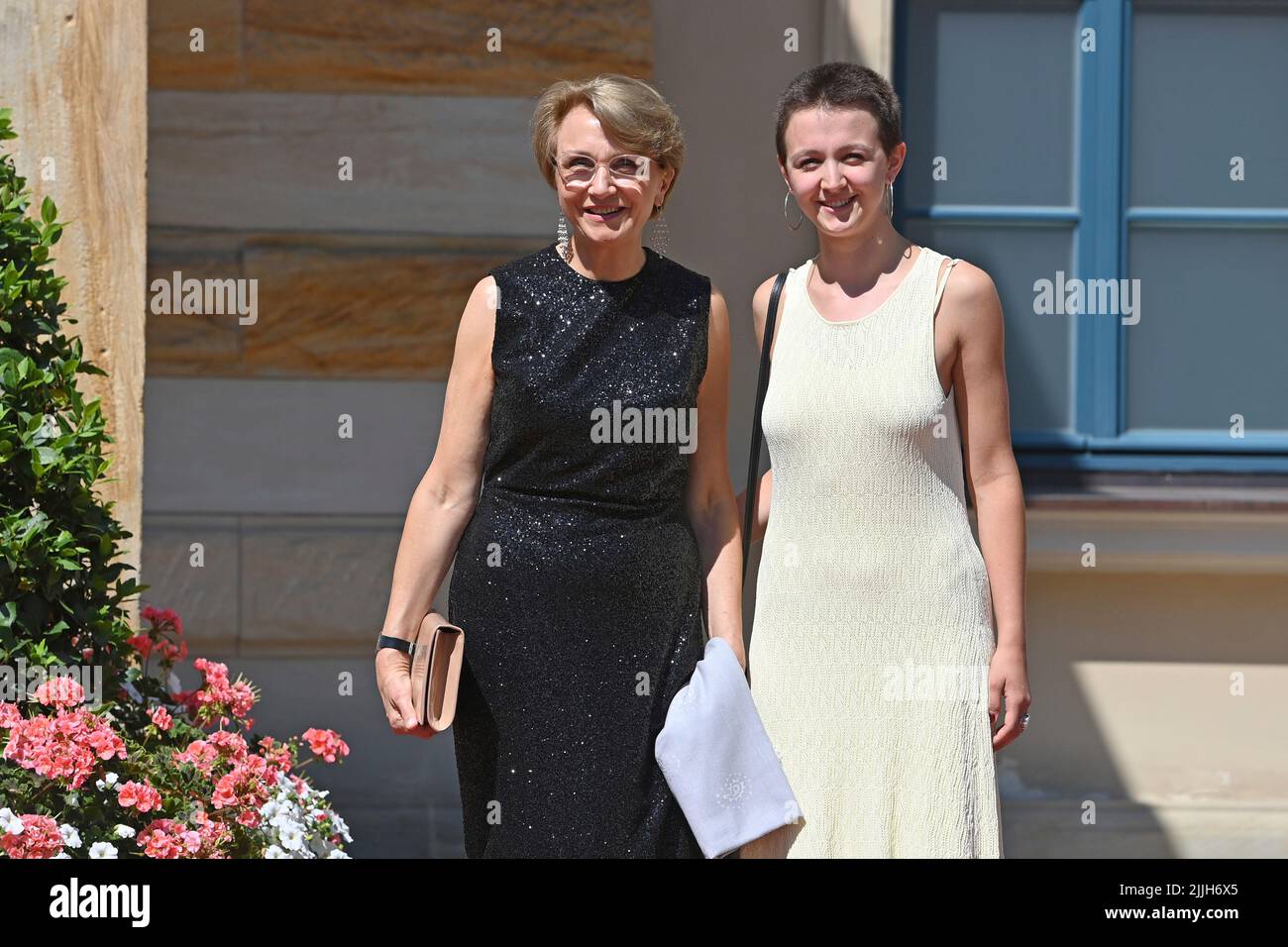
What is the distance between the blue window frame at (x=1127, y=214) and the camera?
472 centimetres

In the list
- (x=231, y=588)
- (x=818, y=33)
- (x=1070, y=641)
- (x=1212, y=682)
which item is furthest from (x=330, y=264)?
(x=1212, y=682)

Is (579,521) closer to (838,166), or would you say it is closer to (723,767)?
(723,767)

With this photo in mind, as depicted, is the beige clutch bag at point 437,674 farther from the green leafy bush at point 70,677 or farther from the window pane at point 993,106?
the window pane at point 993,106

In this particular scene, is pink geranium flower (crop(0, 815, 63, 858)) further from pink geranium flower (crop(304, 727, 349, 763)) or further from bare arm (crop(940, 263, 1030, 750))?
bare arm (crop(940, 263, 1030, 750))

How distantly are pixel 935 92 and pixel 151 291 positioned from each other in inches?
99.1

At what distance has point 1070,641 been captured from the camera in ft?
15.1

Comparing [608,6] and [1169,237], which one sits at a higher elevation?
[608,6]

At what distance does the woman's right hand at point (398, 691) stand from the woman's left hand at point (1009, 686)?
37.2 inches

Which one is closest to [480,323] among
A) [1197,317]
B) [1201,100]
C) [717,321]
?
[717,321]

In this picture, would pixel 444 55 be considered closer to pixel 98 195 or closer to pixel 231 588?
pixel 98 195

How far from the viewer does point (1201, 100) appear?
474 cm

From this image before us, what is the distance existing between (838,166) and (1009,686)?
92 cm

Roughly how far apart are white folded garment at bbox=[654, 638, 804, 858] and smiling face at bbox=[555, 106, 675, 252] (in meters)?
0.77

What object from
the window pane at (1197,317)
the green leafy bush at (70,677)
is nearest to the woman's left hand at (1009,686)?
the green leafy bush at (70,677)
